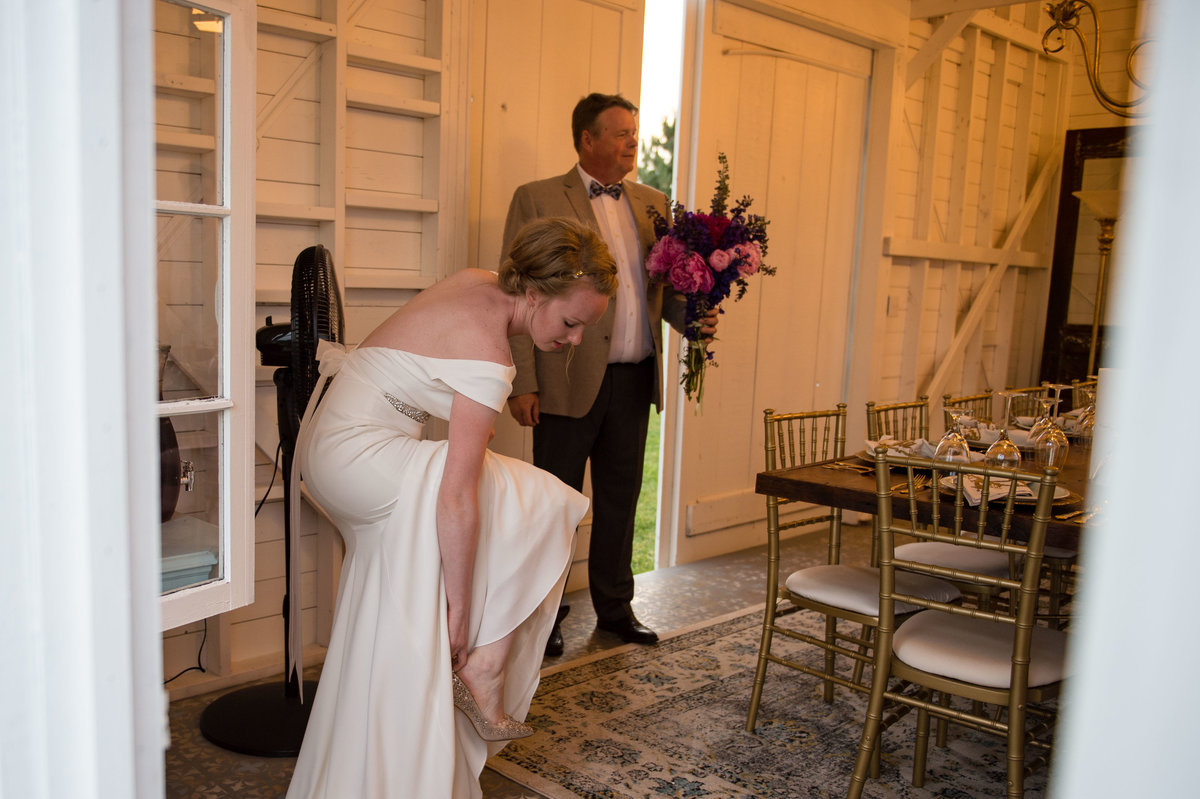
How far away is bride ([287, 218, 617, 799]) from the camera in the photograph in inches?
88.4

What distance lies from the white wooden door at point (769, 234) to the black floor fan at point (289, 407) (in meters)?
2.33

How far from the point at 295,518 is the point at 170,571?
638 mm

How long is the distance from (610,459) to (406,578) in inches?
63.9

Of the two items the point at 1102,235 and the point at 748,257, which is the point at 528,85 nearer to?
the point at 748,257

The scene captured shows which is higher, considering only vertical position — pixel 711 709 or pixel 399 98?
pixel 399 98

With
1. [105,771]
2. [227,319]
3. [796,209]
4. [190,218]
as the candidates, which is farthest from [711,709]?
[796,209]

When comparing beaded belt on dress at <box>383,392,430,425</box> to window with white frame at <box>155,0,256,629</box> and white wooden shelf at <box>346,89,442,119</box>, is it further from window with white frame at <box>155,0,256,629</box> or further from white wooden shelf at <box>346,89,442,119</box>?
white wooden shelf at <box>346,89,442,119</box>

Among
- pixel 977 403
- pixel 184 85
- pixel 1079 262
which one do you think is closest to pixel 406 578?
pixel 184 85

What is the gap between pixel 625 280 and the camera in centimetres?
373

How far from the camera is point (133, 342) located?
1.05 m

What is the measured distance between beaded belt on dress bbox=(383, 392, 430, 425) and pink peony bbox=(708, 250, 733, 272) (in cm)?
149

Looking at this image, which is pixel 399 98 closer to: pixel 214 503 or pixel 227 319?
pixel 227 319

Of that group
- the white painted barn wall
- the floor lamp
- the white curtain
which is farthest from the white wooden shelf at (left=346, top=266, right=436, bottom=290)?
the floor lamp

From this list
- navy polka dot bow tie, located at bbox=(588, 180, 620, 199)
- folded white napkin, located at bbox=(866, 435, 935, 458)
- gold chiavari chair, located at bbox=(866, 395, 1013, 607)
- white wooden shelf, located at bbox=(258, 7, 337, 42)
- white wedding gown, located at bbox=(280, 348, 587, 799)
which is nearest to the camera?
white wedding gown, located at bbox=(280, 348, 587, 799)
